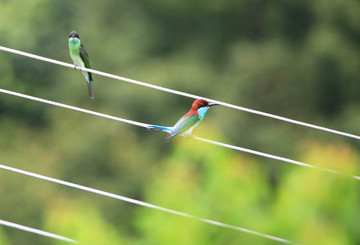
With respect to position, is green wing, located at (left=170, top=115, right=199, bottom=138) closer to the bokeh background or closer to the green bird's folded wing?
the green bird's folded wing

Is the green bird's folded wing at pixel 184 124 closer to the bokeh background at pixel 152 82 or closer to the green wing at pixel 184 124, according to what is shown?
the green wing at pixel 184 124

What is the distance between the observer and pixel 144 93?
73.2 feet

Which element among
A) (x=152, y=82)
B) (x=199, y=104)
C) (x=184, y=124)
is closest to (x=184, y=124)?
(x=184, y=124)

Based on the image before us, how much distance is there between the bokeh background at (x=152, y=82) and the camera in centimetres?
1975

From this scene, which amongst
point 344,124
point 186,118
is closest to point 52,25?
point 344,124

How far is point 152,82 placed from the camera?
75.3 feet

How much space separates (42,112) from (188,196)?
19.7 m

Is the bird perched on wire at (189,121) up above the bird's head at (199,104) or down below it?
below

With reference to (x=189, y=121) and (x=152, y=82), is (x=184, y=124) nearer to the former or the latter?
(x=189, y=121)

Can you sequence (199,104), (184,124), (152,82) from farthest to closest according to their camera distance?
(152,82) → (199,104) → (184,124)

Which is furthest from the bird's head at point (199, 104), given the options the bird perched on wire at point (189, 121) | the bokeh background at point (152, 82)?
the bokeh background at point (152, 82)

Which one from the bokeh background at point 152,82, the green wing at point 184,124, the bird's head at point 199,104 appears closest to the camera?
the green wing at point 184,124

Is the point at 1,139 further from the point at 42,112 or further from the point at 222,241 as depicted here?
the point at 222,241

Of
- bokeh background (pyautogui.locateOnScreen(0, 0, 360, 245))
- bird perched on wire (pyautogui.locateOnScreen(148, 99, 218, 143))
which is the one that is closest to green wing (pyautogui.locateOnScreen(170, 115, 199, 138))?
bird perched on wire (pyautogui.locateOnScreen(148, 99, 218, 143))
